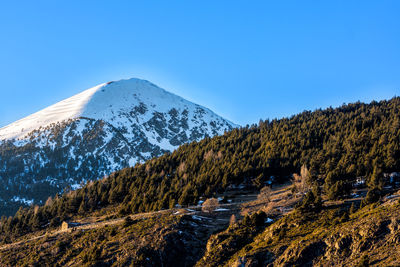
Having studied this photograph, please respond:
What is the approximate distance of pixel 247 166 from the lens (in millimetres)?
106938

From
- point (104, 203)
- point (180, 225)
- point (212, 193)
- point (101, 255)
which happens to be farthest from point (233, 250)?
point (104, 203)

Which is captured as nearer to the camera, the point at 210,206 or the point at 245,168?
the point at 210,206

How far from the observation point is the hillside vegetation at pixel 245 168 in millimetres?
88312

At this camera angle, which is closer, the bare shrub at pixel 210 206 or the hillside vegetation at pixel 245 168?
the bare shrub at pixel 210 206

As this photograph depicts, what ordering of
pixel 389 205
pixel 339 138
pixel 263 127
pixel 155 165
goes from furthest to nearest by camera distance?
1. pixel 263 127
2. pixel 155 165
3. pixel 339 138
4. pixel 389 205

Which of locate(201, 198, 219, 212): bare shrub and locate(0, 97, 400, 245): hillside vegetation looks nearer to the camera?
locate(201, 198, 219, 212): bare shrub

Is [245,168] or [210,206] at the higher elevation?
[245,168]

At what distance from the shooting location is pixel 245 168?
10562cm

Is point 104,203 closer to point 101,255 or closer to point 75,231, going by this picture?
point 75,231

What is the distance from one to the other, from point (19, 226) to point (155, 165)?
2041 inches

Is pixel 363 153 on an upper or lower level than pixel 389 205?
upper

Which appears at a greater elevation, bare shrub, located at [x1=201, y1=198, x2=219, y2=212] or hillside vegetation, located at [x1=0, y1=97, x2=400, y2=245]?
hillside vegetation, located at [x1=0, y1=97, x2=400, y2=245]

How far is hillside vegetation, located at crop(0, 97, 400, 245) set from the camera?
8831 cm

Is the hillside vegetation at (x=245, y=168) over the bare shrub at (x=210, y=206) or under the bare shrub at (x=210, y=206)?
over
